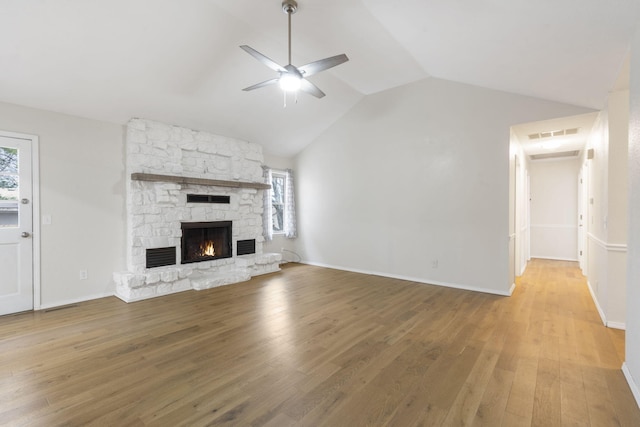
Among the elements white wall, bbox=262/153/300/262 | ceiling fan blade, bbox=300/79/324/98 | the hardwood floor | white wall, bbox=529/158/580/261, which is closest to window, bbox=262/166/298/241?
white wall, bbox=262/153/300/262

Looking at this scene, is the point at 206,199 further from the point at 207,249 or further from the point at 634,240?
the point at 634,240

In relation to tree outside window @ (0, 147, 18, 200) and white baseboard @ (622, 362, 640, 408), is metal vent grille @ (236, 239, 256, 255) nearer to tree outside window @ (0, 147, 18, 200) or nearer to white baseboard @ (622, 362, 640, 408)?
tree outside window @ (0, 147, 18, 200)

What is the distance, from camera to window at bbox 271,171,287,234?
6.86m

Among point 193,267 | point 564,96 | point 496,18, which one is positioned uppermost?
point 496,18

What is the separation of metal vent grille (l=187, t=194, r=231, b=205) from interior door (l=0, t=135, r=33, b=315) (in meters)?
1.95

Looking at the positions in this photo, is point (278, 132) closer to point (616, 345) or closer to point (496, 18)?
point (496, 18)

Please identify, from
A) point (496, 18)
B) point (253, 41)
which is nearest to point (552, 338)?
point (496, 18)

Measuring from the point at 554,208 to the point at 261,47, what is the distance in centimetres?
793

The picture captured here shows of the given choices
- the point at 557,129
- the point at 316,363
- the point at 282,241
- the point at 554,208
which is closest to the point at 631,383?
the point at 316,363

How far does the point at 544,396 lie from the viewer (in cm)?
196

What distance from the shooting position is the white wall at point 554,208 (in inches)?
283

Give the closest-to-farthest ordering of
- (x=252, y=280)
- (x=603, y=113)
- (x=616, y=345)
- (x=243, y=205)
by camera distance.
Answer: (x=616, y=345), (x=603, y=113), (x=252, y=280), (x=243, y=205)

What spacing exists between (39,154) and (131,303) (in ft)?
7.34

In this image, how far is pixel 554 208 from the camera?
24.3ft
